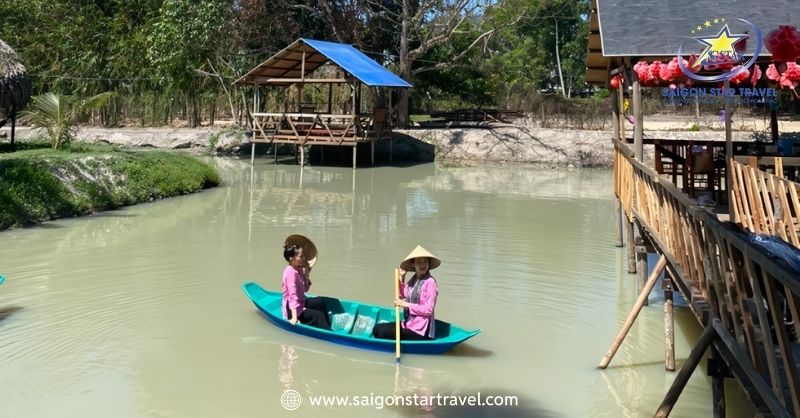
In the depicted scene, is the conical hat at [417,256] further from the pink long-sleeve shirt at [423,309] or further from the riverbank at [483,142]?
the riverbank at [483,142]

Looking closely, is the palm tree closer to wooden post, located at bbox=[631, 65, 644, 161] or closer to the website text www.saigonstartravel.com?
wooden post, located at bbox=[631, 65, 644, 161]

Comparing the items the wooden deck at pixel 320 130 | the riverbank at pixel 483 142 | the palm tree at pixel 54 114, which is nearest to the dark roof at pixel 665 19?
the palm tree at pixel 54 114

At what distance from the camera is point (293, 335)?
7160 millimetres

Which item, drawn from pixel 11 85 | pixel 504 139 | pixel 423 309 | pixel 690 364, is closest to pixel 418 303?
pixel 423 309

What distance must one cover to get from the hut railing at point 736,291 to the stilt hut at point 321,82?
14.7 m

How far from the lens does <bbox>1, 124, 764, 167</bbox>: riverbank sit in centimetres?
2383

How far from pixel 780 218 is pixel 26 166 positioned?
11.1 meters

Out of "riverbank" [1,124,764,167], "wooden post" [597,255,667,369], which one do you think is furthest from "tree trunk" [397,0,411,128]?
"wooden post" [597,255,667,369]

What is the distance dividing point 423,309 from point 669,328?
191cm

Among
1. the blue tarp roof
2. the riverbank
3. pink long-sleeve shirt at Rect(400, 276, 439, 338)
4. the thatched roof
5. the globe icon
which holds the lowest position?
the globe icon

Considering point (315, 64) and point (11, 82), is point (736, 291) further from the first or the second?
point (315, 64)

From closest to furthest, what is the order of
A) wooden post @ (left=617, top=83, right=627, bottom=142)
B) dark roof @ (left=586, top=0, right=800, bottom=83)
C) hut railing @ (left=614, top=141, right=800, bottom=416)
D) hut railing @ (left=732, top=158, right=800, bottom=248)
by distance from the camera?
hut railing @ (left=614, top=141, right=800, bottom=416)
hut railing @ (left=732, top=158, right=800, bottom=248)
dark roof @ (left=586, top=0, right=800, bottom=83)
wooden post @ (left=617, top=83, right=627, bottom=142)

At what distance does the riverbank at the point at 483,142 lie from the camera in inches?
938

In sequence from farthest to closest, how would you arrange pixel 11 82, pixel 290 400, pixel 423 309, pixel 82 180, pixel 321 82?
1. pixel 321 82
2. pixel 11 82
3. pixel 82 180
4. pixel 423 309
5. pixel 290 400
